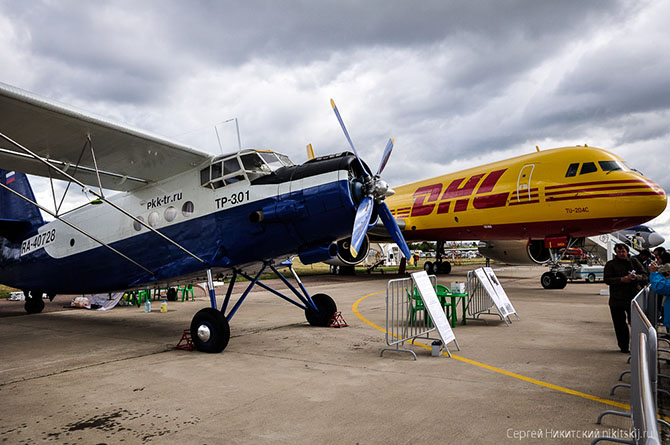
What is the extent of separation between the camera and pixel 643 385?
Result: 7.80ft

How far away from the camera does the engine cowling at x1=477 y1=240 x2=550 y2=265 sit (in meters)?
20.5

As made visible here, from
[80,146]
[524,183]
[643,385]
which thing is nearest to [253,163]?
[80,146]

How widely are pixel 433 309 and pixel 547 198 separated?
1123cm

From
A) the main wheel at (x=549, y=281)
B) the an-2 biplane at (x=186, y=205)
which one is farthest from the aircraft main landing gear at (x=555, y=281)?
the an-2 biplane at (x=186, y=205)

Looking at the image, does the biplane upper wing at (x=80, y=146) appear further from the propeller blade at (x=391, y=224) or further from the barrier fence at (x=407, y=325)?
the barrier fence at (x=407, y=325)

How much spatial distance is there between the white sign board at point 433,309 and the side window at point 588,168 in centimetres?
1103

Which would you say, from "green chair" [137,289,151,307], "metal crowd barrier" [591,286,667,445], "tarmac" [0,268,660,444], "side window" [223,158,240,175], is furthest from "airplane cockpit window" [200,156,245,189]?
"green chair" [137,289,151,307]

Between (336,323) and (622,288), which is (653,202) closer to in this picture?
(622,288)

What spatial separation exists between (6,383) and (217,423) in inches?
139

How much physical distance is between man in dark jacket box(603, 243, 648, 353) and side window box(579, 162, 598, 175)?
30.9 ft

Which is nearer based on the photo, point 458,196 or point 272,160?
point 272,160

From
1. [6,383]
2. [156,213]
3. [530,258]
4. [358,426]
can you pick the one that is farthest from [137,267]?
[530,258]

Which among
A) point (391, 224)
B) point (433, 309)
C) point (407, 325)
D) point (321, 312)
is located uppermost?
point (391, 224)

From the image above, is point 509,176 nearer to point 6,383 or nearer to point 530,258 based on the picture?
point 530,258
